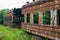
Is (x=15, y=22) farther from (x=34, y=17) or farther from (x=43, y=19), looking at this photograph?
(x=43, y=19)

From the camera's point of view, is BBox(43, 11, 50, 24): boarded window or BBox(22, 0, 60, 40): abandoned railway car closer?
BBox(22, 0, 60, 40): abandoned railway car

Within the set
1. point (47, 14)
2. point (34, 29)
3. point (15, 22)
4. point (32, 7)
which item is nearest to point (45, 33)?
point (47, 14)

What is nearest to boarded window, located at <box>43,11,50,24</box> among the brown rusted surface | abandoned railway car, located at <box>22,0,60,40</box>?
abandoned railway car, located at <box>22,0,60,40</box>

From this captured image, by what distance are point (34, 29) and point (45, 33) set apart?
240 centimetres

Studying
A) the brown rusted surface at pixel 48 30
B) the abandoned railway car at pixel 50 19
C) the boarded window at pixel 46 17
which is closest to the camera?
the brown rusted surface at pixel 48 30

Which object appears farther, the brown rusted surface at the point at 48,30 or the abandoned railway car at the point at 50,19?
the abandoned railway car at the point at 50,19

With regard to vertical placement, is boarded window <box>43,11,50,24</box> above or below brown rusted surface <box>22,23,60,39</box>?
above

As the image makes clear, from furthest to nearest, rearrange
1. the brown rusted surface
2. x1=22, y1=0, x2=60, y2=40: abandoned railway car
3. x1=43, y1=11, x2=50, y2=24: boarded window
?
x1=43, y1=11, x2=50, y2=24: boarded window → x1=22, y1=0, x2=60, y2=40: abandoned railway car → the brown rusted surface

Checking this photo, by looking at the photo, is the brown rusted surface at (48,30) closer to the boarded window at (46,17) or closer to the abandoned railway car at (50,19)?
the abandoned railway car at (50,19)

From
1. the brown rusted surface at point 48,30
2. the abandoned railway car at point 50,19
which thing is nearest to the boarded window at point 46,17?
the abandoned railway car at point 50,19

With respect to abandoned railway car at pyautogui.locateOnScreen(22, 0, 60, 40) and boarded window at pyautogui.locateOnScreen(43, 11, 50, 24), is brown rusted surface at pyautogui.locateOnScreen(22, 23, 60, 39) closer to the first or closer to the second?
abandoned railway car at pyautogui.locateOnScreen(22, 0, 60, 40)

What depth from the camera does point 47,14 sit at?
11.1 meters

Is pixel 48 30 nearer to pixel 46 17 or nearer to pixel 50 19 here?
pixel 50 19

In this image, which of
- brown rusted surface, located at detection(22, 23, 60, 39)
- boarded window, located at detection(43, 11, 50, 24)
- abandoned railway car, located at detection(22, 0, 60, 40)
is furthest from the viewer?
boarded window, located at detection(43, 11, 50, 24)
